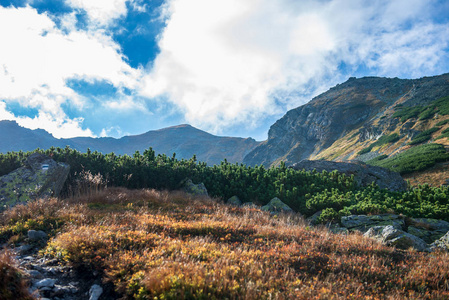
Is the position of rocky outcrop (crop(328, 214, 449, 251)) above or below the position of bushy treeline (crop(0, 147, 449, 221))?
below

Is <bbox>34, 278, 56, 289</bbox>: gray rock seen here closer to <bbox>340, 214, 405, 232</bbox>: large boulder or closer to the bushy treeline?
the bushy treeline

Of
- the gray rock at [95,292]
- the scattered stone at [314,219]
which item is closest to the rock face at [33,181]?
the gray rock at [95,292]

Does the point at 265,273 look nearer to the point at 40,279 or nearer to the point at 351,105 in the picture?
the point at 40,279

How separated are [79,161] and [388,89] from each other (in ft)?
559

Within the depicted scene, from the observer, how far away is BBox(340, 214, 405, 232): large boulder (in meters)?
9.23

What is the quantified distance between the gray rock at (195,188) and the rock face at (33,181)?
21.9 feet

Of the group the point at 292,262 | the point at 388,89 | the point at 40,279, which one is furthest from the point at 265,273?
the point at 388,89

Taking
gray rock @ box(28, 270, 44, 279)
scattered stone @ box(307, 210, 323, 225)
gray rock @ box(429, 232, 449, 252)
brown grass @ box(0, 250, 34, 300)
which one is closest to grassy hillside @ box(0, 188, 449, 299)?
gray rock @ box(28, 270, 44, 279)

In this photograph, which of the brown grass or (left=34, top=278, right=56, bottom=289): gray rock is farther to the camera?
(left=34, top=278, right=56, bottom=289): gray rock

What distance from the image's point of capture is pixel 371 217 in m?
9.77

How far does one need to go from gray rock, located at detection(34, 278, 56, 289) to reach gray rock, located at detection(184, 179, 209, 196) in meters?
9.99

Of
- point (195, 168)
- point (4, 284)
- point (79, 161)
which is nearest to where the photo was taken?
point (4, 284)

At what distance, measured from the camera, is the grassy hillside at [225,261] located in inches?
144

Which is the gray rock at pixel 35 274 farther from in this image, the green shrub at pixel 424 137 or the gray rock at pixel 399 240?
the green shrub at pixel 424 137
